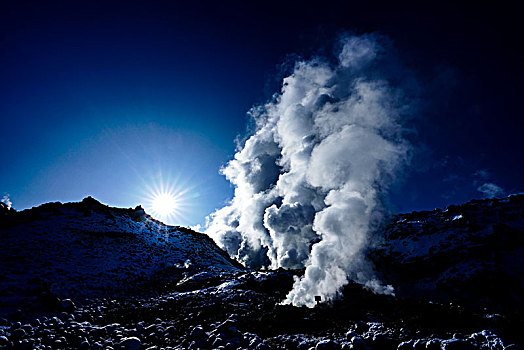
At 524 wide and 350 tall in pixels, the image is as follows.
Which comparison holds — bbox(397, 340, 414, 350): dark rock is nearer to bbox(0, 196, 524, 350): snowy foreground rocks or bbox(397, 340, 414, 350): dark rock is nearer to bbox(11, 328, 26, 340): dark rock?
bbox(0, 196, 524, 350): snowy foreground rocks

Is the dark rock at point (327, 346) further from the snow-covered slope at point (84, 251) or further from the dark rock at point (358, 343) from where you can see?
the snow-covered slope at point (84, 251)

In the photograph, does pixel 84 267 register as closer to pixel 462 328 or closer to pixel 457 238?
pixel 462 328

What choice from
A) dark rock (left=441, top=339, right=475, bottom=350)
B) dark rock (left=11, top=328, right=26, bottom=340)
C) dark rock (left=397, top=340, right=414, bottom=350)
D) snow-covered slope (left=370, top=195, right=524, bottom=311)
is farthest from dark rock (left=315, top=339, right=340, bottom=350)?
snow-covered slope (left=370, top=195, right=524, bottom=311)

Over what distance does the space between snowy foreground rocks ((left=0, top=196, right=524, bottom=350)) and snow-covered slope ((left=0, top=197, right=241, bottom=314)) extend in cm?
17

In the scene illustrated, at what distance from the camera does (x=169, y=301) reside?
23.0 metres

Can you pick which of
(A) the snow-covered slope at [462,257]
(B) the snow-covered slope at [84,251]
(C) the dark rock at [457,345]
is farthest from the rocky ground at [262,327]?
(A) the snow-covered slope at [462,257]

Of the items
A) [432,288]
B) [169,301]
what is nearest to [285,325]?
[169,301]

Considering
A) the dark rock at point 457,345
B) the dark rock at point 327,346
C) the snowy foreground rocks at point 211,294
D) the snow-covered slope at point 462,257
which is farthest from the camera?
the snow-covered slope at point 462,257

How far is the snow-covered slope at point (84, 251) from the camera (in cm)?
2367

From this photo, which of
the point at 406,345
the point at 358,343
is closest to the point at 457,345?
the point at 406,345

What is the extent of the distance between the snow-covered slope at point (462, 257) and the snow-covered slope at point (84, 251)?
107 feet

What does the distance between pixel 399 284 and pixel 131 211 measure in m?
63.2

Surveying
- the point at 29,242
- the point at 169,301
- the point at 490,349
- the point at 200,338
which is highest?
the point at 29,242

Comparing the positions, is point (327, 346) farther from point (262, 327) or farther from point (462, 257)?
point (462, 257)
